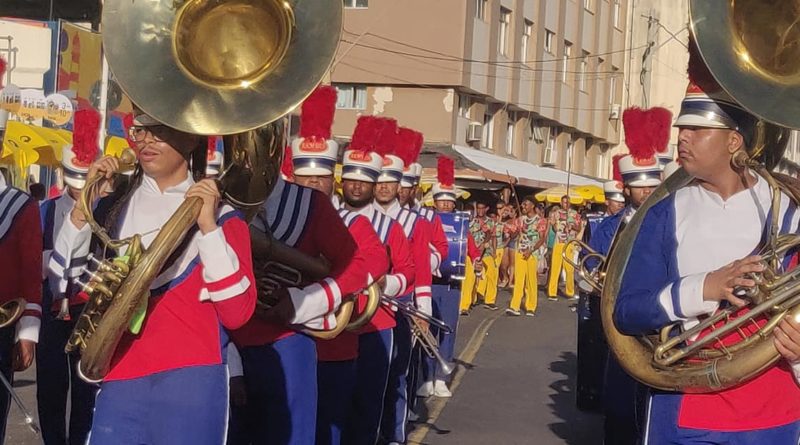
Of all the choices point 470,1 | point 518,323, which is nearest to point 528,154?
point 470,1

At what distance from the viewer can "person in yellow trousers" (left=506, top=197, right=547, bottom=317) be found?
21656 millimetres

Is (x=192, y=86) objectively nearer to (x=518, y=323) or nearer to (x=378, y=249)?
(x=378, y=249)

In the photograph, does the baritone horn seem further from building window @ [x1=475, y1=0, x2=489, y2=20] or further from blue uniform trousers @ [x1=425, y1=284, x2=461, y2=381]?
building window @ [x1=475, y1=0, x2=489, y2=20]

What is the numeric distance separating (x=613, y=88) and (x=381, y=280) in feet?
149

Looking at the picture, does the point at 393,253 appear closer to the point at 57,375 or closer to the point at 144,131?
the point at 57,375

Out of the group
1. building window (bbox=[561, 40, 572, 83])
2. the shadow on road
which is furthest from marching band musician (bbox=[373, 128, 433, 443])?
building window (bbox=[561, 40, 572, 83])

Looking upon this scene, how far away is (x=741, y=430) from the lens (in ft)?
14.9

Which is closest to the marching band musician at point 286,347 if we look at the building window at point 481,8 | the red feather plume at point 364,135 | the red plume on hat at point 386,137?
the red feather plume at point 364,135

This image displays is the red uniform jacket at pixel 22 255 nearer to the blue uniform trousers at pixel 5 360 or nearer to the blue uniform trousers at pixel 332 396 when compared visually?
the blue uniform trousers at pixel 5 360

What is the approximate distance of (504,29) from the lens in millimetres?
39250

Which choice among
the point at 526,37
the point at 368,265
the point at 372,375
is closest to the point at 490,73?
the point at 526,37

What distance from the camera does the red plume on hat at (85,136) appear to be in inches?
307

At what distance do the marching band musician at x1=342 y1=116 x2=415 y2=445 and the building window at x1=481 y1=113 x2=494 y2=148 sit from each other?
2905 centimetres

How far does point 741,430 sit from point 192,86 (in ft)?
7.38
